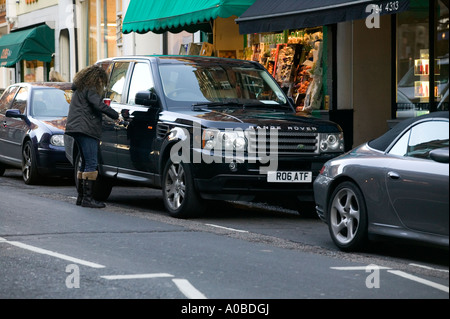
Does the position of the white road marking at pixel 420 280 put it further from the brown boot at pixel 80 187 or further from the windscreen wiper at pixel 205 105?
the brown boot at pixel 80 187

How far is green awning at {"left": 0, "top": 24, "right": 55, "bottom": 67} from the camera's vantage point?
1334 inches

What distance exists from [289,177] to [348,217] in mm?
2165

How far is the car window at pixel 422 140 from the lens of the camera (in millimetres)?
8406

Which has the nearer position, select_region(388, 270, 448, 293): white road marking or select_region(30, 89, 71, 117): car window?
select_region(388, 270, 448, 293): white road marking

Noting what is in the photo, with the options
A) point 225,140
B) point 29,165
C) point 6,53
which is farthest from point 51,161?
point 6,53

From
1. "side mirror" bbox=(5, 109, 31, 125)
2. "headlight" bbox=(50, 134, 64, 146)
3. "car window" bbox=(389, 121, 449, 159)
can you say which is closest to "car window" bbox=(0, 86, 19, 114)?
"side mirror" bbox=(5, 109, 31, 125)

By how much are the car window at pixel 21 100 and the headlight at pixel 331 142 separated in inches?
296

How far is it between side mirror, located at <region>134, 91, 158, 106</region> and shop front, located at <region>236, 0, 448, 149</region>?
11.6 feet

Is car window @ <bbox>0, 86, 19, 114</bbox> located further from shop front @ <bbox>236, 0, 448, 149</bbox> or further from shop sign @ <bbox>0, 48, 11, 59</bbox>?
shop sign @ <bbox>0, 48, 11, 59</bbox>

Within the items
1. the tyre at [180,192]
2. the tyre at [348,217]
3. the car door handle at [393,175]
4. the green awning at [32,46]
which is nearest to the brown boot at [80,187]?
the tyre at [180,192]

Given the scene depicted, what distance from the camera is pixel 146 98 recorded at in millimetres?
12172

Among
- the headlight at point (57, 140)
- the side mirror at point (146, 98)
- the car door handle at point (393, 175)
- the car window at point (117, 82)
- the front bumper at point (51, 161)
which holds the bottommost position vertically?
the front bumper at point (51, 161)

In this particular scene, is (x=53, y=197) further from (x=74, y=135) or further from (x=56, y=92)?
(x=56, y=92)

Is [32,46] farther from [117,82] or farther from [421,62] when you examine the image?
[117,82]
